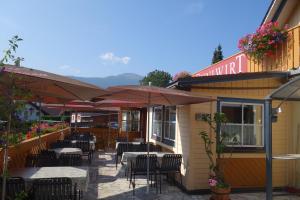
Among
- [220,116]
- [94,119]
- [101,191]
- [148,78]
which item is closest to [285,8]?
[220,116]

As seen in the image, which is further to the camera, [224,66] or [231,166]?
[224,66]

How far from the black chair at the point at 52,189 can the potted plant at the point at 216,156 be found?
353cm

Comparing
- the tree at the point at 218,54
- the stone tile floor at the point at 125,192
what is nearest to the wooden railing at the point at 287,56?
the stone tile floor at the point at 125,192

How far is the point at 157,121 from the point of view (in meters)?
12.7

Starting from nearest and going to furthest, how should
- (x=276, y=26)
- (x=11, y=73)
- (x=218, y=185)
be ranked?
(x=11, y=73) < (x=218, y=185) < (x=276, y=26)

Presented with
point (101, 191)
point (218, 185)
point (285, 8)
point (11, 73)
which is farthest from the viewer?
point (285, 8)

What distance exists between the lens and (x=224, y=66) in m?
13.0

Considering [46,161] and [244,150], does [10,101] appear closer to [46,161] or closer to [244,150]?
[46,161]

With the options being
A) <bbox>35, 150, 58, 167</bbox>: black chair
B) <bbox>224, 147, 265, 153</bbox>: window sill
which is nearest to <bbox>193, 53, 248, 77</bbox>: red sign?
<bbox>224, 147, 265, 153</bbox>: window sill

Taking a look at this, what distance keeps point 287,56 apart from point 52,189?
24.9 ft

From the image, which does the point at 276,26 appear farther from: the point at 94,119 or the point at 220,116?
the point at 94,119

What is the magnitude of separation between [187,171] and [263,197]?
2.09 meters

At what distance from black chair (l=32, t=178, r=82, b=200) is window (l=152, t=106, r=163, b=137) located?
701cm

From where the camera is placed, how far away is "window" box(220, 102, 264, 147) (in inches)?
342
